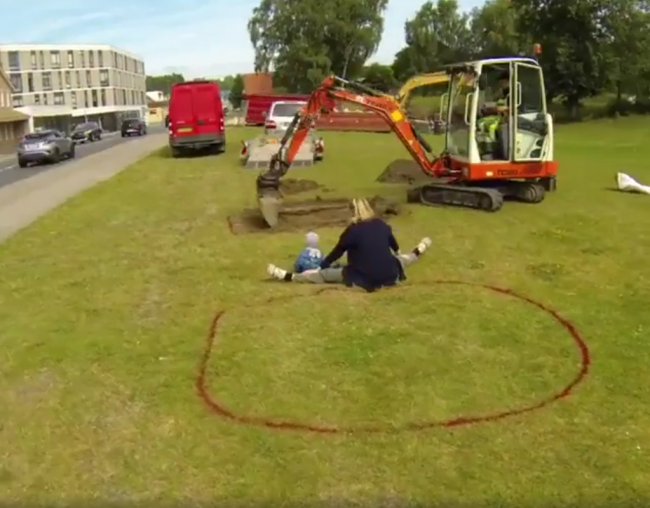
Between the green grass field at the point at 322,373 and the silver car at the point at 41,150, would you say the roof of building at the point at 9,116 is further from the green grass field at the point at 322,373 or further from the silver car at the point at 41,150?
the green grass field at the point at 322,373

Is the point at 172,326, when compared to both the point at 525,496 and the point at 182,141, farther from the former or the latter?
the point at 182,141

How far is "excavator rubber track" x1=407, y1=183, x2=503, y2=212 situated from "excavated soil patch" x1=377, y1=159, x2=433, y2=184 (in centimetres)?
362

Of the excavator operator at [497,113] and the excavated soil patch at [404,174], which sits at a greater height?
the excavator operator at [497,113]

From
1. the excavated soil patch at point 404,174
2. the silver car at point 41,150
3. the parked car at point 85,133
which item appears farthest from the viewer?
the parked car at point 85,133

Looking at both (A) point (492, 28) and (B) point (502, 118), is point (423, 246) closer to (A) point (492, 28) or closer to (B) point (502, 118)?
(B) point (502, 118)

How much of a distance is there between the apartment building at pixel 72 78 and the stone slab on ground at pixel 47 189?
82397mm

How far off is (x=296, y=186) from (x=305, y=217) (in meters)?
5.35

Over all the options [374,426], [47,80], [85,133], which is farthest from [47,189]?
[47,80]

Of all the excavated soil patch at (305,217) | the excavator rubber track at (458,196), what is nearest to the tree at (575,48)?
the excavator rubber track at (458,196)

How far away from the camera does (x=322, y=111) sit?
1562 cm

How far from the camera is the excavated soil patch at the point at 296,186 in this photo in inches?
748

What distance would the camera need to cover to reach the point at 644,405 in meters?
6.23

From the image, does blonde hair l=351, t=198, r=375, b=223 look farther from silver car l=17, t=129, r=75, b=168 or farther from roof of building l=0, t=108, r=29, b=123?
roof of building l=0, t=108, r=29, b=123

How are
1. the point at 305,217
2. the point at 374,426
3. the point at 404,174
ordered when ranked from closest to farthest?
the point at 374,426, the point at 305,217, the point at 404,174
